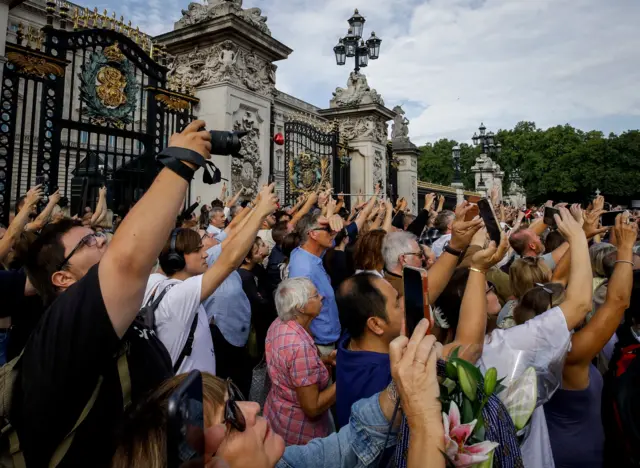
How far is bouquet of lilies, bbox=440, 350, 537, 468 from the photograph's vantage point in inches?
50.7

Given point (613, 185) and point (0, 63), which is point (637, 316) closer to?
point (0, 63)

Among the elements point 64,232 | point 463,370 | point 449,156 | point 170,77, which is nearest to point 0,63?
point 170,77

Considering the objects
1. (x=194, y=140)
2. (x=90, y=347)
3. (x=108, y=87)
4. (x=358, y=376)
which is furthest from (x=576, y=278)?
(x=108, y=87)

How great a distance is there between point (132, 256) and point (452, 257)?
1.99 meters

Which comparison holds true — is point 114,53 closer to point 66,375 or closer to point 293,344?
point 293,344

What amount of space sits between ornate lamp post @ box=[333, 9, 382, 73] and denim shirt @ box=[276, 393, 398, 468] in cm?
1434

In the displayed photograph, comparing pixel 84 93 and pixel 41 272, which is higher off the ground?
pixel 84 93

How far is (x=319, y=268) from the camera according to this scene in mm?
4305

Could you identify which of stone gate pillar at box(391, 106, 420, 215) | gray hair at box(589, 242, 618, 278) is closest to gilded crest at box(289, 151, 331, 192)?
stone gate pillar at box(391, 106, 420, 215)

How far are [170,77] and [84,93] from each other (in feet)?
7.48

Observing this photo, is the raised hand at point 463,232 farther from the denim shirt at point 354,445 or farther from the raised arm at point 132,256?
the raised arm at point 132,256

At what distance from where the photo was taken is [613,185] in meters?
46.8

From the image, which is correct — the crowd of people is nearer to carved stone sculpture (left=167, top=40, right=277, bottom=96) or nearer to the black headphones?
the black headphones

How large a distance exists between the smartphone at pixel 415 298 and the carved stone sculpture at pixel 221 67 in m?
8.79
